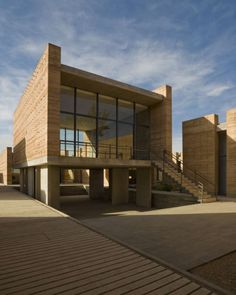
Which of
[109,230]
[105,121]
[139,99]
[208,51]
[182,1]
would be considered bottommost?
[109,230]

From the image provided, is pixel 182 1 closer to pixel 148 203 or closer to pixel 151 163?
pixel 151 163

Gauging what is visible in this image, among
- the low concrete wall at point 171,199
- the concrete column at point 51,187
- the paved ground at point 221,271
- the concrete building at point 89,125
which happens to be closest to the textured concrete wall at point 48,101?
the concrete building at point 89,125

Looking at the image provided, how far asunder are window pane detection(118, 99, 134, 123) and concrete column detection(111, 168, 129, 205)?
4.01m

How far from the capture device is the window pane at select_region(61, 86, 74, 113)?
51.4ft

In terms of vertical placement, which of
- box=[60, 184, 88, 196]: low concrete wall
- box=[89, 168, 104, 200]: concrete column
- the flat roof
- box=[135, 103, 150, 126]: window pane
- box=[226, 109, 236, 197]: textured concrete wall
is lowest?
box=[60, 184, 88, 196]: low concrete wall

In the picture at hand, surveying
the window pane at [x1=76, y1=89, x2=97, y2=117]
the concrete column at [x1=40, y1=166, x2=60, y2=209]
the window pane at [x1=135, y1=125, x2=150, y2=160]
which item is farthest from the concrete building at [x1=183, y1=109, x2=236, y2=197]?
the concrete column at [x1=40, y1=166, x2=60, y2=209]

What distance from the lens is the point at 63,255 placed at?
4707mm

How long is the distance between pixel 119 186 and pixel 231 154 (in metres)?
8.47

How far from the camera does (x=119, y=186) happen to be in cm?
1878

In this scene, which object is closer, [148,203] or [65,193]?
[148,203]

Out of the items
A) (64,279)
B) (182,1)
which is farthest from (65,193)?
(64,279)

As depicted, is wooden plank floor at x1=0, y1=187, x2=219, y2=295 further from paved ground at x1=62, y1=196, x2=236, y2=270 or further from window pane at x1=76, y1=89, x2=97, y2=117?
window pane at x1=76, y1=89, x2=97, y2=117

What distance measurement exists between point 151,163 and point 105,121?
15.6 ft

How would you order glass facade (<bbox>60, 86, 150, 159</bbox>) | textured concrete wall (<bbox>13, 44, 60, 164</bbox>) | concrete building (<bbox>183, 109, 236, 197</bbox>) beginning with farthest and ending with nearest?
1. glass facade (<bbox>60, 86, 150, 159</bbox>)
2. concrete building (<bbox>183, 109, 236, 197</bbox>)
3. textured concrete wall (<bbox>13, 44, 60, 164</bbox>)
